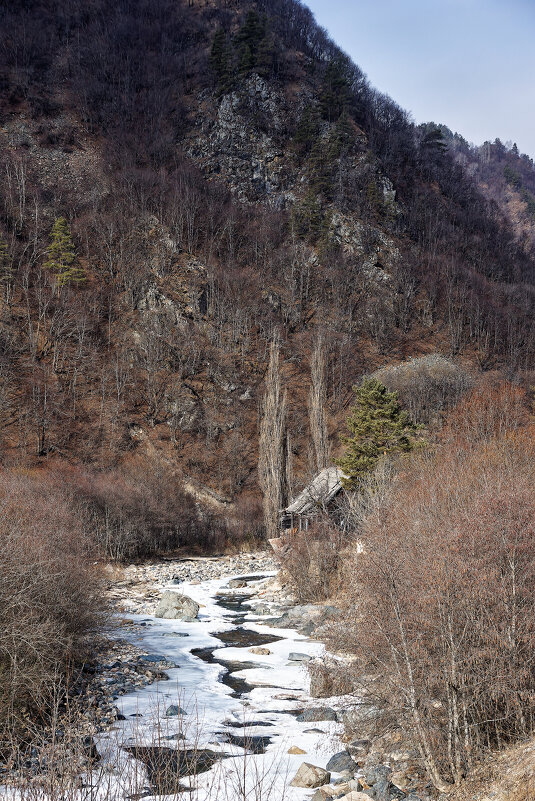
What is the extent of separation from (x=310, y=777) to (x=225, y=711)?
11.0 ft

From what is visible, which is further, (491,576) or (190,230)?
(190,230)

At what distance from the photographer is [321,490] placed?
27.3 m

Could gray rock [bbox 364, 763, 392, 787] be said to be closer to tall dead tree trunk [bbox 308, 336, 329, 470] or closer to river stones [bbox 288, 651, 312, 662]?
river stones [bbox 288, 651, 312, 662]

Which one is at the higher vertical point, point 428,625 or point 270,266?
point 270,266

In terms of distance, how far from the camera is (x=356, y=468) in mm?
24609

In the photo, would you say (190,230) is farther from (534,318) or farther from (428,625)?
(428,625)

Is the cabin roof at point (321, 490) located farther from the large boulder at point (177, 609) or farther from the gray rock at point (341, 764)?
the gray rock at point (341, 764)

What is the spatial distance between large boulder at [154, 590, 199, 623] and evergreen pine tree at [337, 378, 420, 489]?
869cm

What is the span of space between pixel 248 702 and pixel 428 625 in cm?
519

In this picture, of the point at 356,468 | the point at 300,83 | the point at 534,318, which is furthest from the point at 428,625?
the point at 300,83

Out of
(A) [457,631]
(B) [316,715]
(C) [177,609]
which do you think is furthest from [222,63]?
(A) [457,631]

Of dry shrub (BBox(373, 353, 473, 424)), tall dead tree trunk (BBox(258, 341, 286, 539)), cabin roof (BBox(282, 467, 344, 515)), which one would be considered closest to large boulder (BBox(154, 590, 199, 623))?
cabin roof (BBox(282, 467, 344, 515))

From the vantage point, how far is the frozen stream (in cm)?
665

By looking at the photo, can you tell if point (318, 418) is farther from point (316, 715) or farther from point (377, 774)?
point (377, 774)
